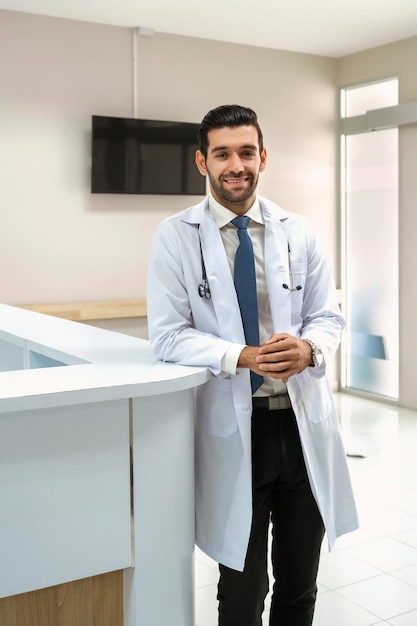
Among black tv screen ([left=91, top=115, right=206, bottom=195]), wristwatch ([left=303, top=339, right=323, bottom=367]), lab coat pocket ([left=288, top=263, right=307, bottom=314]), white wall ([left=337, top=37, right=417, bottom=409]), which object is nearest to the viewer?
wristwatch ([left=303, top=339, right=323, bottom=367])

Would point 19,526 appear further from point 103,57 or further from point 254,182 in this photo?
point 103,57

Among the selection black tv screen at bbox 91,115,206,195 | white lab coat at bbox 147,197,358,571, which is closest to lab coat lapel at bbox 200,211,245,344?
white lab coat at bbox 147,197,358,571

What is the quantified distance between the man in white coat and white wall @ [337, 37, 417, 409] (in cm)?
439

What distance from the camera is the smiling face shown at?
1952 millimetres

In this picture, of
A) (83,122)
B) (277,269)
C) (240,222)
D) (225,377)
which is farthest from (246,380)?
(83,122)

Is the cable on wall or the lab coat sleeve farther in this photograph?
the cable on wall

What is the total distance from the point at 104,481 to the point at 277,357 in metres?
0.49

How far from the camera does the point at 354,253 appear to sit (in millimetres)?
→ 6910

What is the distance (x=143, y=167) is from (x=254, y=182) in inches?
156

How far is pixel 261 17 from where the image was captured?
5.50 metres

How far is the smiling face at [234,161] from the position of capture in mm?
1952

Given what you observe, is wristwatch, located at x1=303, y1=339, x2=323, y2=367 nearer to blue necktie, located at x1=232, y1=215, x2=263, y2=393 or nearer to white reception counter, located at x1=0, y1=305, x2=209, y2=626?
blue necktie, located at x1=232, y1=215, x2=263, y2=393

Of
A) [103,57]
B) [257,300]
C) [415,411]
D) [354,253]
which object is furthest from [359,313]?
[257,300]

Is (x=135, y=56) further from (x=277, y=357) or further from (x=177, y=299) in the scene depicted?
(x=277, y=357)
